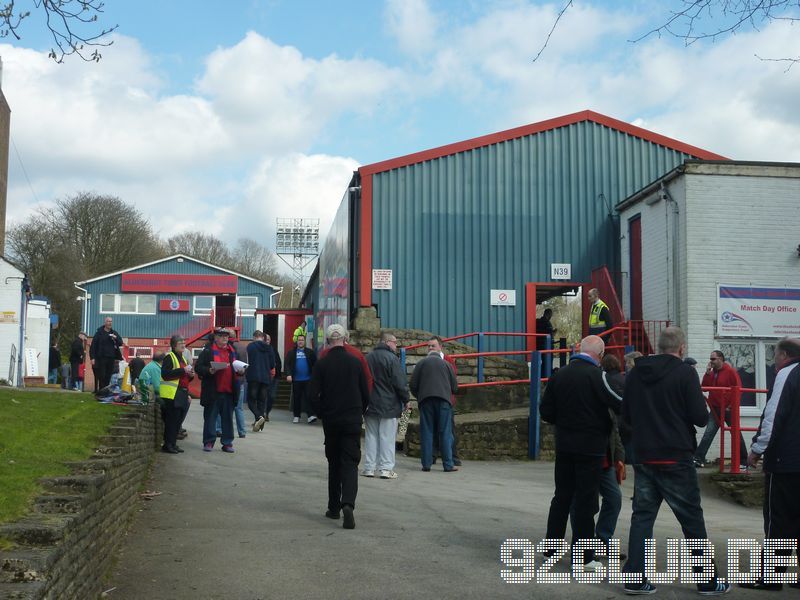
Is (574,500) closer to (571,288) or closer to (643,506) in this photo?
(643,506)

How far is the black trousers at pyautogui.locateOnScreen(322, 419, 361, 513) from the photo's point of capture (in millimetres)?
8602

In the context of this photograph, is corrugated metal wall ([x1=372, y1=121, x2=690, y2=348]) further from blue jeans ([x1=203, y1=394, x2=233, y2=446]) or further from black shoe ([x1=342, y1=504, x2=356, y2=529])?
black shoe ([x1=342, y1=504, x2=356, y2=529])

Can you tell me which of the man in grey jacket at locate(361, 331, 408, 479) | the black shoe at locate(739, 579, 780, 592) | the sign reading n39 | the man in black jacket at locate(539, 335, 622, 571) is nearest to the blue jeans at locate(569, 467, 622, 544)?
the man in black jacket at locate(539, 335, 622, 571)

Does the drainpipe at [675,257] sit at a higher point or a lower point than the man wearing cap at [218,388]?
higher

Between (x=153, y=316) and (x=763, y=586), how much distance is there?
2005 inches

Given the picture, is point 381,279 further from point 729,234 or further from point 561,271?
point 729,234

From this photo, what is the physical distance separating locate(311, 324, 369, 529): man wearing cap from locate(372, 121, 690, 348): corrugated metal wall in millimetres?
11861

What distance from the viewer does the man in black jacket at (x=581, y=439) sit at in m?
6.89

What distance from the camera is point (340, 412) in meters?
8.71

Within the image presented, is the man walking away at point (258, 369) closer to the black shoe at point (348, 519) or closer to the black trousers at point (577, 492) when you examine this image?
the black shoe at point (348, 519)

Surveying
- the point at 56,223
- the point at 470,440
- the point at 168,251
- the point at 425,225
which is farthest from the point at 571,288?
the point at 168,251

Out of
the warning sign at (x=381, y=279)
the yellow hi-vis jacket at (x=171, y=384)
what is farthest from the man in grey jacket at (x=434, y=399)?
the warning sign at (x=381, y=279)

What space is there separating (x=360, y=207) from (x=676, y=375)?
15.2 m

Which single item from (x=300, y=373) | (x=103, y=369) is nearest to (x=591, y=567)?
(x=300, y=373)
